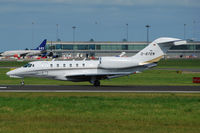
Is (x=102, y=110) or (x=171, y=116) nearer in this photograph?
(x=171, y=116)

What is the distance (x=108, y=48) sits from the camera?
18888 centimetres

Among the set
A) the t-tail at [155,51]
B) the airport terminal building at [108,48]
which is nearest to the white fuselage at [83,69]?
the t-tail at [155,51]

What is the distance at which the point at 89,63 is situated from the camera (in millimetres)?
39656

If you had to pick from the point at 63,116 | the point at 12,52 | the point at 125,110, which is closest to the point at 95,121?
the point at 63,116

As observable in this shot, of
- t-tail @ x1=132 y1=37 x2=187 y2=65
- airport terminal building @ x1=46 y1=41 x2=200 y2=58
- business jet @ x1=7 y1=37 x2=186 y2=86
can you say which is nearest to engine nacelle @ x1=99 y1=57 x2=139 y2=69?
business jet @ x1=7 y1=37 x2=186 y2=86

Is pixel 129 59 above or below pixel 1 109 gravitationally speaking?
above

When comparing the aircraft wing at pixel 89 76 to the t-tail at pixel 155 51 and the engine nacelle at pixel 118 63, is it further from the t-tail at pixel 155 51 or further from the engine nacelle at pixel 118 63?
the t-tail at pixel 155 51

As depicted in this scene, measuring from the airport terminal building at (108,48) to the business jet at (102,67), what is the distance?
14415cm

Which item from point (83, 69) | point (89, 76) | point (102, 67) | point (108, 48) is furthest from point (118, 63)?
point (108, 48)

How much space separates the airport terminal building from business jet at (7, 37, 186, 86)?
473ft

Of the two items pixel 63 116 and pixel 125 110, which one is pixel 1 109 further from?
pixel 125 110

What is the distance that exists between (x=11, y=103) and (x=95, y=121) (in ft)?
26.6

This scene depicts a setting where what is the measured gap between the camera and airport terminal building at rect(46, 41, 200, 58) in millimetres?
185875

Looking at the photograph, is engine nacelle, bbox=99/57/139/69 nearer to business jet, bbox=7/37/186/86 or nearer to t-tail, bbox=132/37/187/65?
business jet, bbox=7/37/186/86
